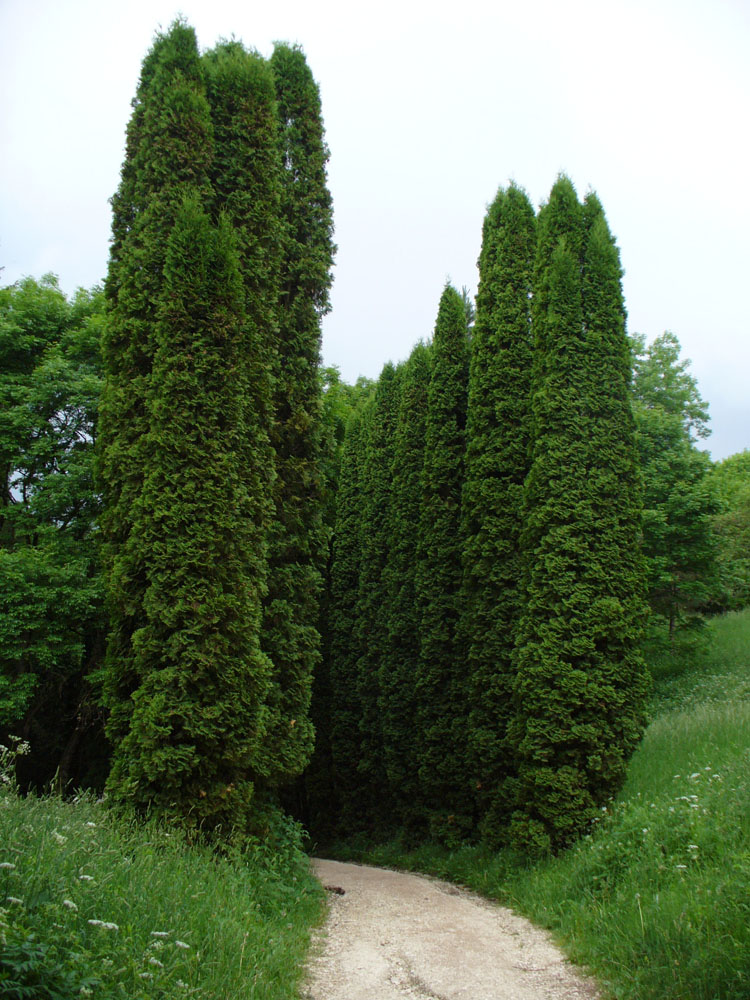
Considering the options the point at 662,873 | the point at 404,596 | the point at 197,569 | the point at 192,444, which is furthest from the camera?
the point at 404,596

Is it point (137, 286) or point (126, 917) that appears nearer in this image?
point (126, 917)

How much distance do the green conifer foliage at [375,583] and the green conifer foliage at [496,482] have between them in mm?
3499

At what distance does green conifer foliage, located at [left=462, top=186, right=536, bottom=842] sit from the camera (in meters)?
10.5

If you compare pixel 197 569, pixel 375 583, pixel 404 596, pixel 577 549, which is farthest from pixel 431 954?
pixel 375 583

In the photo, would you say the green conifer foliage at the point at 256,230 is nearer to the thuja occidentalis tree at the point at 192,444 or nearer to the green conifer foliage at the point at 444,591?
the thuja occidentalis tree at the point at 192,444

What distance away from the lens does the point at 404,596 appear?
46.4ft

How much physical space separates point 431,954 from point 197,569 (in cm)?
400

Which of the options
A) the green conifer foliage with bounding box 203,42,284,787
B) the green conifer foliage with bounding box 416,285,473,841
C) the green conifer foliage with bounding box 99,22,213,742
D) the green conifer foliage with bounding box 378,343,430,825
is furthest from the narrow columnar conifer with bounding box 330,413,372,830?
the green conifer foliage with bounding box 99,22,213,742

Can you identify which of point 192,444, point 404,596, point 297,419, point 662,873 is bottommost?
point 662,873

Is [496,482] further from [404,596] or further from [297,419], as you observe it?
[404,596]

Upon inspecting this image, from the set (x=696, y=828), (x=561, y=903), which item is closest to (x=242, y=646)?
(x=561, y=903)

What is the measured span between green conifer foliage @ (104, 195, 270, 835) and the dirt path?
5.30 feet

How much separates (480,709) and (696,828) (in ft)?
15.9

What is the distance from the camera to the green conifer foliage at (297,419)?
822 cm
